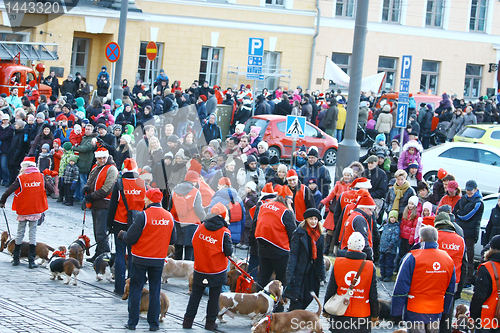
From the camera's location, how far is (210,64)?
116 ft

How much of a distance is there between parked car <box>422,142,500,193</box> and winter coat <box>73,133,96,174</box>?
8818mm

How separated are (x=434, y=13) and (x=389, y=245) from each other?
31411mm

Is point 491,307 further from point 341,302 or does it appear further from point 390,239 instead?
point 390,239

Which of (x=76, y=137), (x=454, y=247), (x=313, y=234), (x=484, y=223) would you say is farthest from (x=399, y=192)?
(x=76, y=137)

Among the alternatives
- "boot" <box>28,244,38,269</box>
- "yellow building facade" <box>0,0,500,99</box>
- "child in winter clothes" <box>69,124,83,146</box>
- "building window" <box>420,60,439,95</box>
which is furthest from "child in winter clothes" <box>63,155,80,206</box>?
"building window" <box>420,60,439,95</box>

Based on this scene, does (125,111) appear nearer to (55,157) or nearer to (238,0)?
(55,157)

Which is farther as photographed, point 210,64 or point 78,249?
point 210,64

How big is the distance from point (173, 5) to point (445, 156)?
18.7 m

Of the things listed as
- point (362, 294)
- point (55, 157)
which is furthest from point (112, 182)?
point (55, 157)

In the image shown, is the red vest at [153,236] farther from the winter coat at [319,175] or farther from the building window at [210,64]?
the building window at [210,64]

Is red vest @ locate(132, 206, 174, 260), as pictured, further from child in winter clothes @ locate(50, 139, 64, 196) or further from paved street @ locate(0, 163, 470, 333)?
child in winter clothes @ locate(50, 139, 64, 196)

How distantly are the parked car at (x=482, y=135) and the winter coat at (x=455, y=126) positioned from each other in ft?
10.2

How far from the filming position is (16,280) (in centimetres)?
1007

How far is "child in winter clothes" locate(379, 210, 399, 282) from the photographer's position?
11703mm
